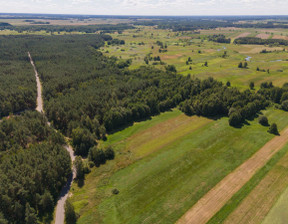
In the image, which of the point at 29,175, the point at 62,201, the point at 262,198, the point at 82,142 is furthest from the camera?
the point at 82,142

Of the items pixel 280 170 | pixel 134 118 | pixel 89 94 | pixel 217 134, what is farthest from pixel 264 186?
pixel 89 94

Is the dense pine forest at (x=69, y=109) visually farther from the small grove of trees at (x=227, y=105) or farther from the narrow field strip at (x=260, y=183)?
the narrow field strip at (x=260, y=183)

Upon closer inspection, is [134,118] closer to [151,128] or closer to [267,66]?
[151,128]

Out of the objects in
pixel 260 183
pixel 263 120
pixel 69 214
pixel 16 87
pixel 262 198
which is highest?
pixel 16 87

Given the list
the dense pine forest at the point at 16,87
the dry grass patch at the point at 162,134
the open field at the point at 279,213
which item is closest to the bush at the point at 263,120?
the dry grass patch at the point at 162,134

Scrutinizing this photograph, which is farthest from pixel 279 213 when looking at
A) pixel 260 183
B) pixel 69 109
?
pixel 69 109

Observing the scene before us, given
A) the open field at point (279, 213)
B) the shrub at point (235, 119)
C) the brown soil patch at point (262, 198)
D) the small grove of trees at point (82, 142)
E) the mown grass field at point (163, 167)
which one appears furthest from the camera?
the shrub at point (235, 119)

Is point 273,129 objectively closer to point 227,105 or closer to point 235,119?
point 235,119
